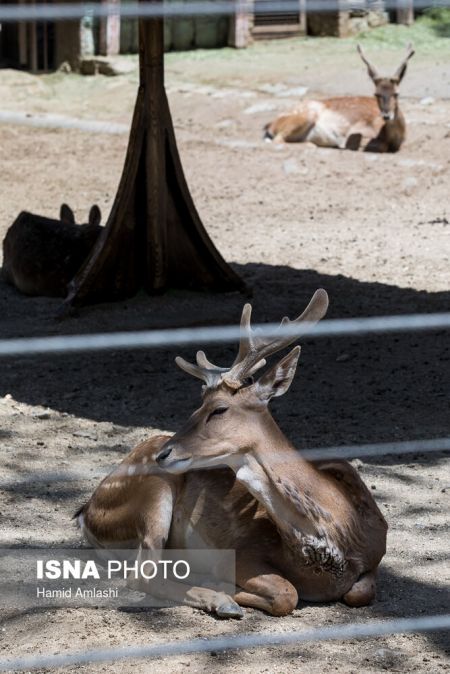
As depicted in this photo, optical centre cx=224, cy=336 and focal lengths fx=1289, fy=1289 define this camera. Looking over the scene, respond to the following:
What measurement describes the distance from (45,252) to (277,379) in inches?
158

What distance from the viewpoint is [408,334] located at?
21.2ft

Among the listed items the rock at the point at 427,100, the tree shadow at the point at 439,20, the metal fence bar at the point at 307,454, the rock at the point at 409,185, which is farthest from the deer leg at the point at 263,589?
the tree shadow at the point at 439,20

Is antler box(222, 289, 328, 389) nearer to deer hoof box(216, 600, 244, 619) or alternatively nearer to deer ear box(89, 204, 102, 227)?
deer hoof box(216, 600, 244, 619)

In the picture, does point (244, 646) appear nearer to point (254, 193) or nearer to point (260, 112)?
point (254, 193)

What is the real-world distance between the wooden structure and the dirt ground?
11cm

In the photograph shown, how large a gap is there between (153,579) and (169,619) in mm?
217

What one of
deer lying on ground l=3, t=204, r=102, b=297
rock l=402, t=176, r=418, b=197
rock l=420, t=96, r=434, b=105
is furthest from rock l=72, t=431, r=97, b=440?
rock l=420, t=96, r=434, b=105

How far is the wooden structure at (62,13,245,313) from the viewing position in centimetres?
667

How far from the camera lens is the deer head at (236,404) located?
3.39m

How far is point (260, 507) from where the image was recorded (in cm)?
363

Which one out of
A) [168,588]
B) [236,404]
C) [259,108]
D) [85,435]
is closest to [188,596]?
[168,588]

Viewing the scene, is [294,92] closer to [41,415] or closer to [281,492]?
[41,415]

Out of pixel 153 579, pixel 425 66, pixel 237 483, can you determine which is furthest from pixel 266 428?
pixel 425 66

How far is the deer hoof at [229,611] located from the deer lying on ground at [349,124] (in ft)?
26.4
